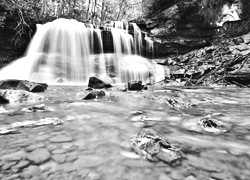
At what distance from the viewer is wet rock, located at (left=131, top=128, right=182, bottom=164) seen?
1.06 m

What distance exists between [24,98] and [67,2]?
61.3 feet

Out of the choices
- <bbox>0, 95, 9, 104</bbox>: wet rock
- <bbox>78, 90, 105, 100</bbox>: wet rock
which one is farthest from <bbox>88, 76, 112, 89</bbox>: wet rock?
<bbox>0, 95, 9, 104</bbox>: wet rock

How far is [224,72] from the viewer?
789 cm

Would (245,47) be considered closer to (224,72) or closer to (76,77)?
(224,72)

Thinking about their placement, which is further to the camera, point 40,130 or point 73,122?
point 73,122

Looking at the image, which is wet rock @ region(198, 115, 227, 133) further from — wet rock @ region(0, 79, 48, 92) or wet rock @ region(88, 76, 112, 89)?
wet rock @ region(88, 76, 112, 89)

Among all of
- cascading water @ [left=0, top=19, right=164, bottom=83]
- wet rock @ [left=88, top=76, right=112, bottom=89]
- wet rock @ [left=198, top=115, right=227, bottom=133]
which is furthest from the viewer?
cascading water @ [left=0, top=19, right=164, bottom=83]

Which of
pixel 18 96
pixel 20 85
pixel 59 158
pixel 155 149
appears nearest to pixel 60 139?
pixel 59 158

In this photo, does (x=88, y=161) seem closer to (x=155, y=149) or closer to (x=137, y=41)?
(x=155, y=149)

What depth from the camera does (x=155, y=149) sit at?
3.71 feet

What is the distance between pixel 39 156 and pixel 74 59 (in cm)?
897

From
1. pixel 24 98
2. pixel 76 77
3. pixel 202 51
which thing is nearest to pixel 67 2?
pixel 76 77

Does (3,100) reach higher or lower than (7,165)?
higher

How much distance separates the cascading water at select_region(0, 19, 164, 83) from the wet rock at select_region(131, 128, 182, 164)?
7.79 metres
